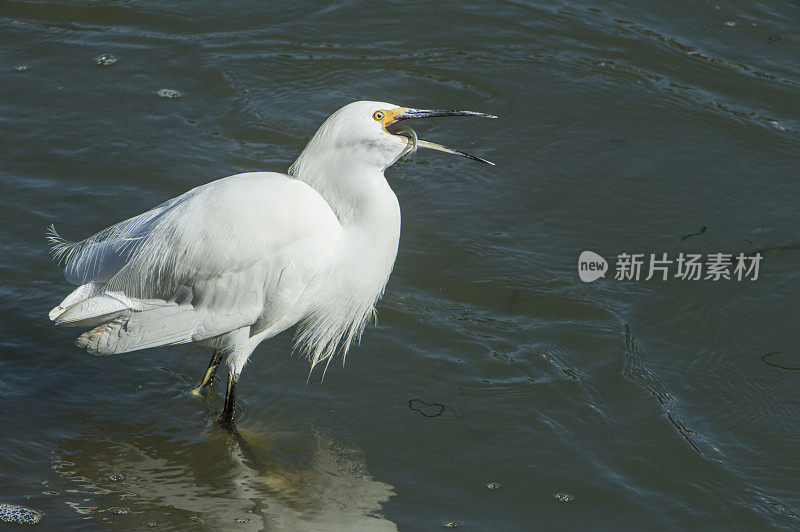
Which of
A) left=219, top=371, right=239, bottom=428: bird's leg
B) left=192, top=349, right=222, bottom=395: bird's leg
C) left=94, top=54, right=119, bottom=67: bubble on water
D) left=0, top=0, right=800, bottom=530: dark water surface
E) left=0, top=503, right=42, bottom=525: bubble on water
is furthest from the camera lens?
left=94, top=54, right=119, bottom=67: bubble on water

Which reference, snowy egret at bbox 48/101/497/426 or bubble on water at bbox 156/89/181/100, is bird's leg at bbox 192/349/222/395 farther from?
bubble on water at bbox 156/89/181/100

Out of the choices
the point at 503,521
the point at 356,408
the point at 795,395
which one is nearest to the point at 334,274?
the point at 356,408

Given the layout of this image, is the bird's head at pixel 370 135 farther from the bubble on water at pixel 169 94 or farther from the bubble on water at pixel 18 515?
the bubble on water at pixel 169 94

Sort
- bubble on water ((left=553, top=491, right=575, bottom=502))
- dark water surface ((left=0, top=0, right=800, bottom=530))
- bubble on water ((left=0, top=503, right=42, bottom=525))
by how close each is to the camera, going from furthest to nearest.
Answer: dark water surface ((left=0, top=0, right=800, bottom=530)), bubble on water ((left=553, top=491, right=575, bottom=502)), bubble on water ((left=0, top=503, right=42, bottom=525))

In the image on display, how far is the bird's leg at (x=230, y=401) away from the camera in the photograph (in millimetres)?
4449

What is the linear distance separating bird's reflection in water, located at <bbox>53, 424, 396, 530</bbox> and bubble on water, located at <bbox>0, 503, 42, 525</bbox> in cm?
17

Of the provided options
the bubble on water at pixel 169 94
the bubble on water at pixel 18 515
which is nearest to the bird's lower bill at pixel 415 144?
the bubble on water at pixel 18 515

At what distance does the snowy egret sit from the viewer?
4078 millimetres

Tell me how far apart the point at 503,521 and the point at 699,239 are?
8.76ft

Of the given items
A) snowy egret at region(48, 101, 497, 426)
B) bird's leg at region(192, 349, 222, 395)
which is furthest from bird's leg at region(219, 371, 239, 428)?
bird's leg at region(192, 349, 222, 395)

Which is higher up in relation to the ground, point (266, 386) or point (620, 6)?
point (620, 6)

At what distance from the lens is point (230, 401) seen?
4516 millimetres

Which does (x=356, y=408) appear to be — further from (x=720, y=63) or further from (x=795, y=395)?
(x=720, y=63)

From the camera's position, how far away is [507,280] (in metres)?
5.51
